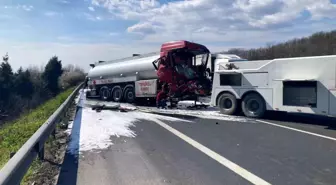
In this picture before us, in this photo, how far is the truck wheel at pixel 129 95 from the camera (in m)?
18.6

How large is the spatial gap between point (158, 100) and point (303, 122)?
22.3ft

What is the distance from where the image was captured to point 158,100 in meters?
14.9

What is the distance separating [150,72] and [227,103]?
597cm

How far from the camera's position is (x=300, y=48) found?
165 feet

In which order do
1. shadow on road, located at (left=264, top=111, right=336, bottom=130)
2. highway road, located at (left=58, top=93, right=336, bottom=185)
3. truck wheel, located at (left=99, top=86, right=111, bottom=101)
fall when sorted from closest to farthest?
highway road, located at (left=58, top=93, right=336, bottom=185) → shadow on road, located at (left=264, top=111, right=336, bottom=130) → truck wheel, located at (left=99, top=86, right=111, bottom=101)

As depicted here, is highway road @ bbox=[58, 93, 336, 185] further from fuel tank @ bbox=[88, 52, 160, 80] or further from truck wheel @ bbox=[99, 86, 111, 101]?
truck wheel @ bbox=[99, 86, 111, 101]

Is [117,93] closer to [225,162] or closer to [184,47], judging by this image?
[184,47]

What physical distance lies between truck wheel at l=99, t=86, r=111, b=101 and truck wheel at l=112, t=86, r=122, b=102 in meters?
0.75

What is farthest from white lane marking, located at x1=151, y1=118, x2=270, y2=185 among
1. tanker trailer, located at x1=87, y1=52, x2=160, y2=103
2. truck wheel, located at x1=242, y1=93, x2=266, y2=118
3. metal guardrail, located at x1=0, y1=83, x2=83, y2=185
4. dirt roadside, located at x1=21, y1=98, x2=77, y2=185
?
tanker trailer, located at x1=87, y1=52, x2=160, y2=103

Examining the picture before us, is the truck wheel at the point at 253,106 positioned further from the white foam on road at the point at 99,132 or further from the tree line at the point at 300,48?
the tree line at the point at 300,48

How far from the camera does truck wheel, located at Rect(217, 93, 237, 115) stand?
1165 cm

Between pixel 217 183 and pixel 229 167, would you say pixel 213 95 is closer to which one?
pixel 229 167

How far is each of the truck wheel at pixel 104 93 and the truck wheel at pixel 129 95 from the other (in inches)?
97.4

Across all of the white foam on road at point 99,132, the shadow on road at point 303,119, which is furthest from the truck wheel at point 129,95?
the shadow on road at point 303,119
